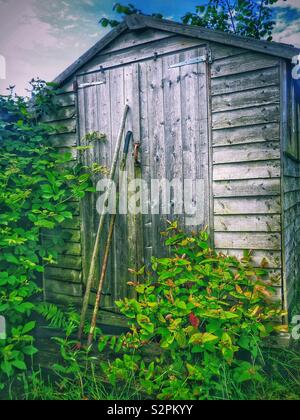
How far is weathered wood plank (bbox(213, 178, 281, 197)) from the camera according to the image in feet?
10.1

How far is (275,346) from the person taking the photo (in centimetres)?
307

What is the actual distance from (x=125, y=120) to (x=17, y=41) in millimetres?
1427

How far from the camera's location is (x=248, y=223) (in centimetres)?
319

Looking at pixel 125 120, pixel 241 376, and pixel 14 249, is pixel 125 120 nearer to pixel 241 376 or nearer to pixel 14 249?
pixel 14 249

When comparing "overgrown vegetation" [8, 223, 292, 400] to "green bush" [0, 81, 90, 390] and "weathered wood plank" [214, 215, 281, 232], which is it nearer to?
"weathered wood plank" [214, 215, 281, 232]

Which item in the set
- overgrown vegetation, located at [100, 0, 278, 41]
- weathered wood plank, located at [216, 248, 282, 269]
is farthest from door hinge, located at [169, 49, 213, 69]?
overgrown vegetation, located at [100, 0, 278, 41]

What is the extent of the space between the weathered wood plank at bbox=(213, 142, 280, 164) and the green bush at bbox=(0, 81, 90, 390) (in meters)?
1.61

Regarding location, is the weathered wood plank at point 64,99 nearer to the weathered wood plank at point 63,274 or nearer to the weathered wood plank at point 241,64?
the weathered wood plank at point 241,64

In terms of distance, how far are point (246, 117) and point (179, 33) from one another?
122cm

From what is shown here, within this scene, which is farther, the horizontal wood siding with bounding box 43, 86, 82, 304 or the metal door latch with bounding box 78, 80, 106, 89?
the horizontal wood siding with bounding box 43, 86, 82, 304

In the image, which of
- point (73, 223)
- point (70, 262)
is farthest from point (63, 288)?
point (73, 223)

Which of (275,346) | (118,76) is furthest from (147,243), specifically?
(118,76)

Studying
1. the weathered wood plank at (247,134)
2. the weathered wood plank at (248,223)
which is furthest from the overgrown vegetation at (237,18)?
the weathered wood plank at (248,223)

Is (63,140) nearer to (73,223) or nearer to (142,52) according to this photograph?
(73,223)
